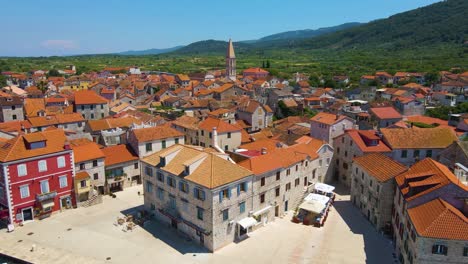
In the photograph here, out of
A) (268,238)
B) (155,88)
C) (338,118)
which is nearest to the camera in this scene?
(268,238)

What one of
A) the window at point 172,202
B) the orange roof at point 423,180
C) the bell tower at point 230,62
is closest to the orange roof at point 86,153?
the window at point 172,202

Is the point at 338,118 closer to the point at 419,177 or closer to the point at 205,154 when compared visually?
the point at 419,177

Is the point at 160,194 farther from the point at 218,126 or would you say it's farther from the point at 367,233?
the point at 367,233

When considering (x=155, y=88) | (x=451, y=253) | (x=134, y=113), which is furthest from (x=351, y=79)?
(x=451, y=253)

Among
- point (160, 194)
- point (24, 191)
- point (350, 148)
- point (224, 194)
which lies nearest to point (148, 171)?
point (160, 194)

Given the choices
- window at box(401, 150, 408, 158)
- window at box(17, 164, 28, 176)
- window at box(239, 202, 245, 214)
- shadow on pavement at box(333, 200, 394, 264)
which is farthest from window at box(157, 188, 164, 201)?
window at box(401, 150, 408, 158)

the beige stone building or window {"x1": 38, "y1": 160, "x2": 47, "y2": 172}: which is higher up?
window {"x1": 38, "y1": 160, "x2": 47, "y2": 172}

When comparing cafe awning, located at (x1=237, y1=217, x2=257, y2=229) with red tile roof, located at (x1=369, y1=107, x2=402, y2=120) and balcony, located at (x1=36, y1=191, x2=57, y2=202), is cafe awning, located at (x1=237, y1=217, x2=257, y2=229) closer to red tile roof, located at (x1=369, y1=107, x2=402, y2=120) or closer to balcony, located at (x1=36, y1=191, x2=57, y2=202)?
balcony, located at (x1=36, y1=191, x2=57, y2=202)
